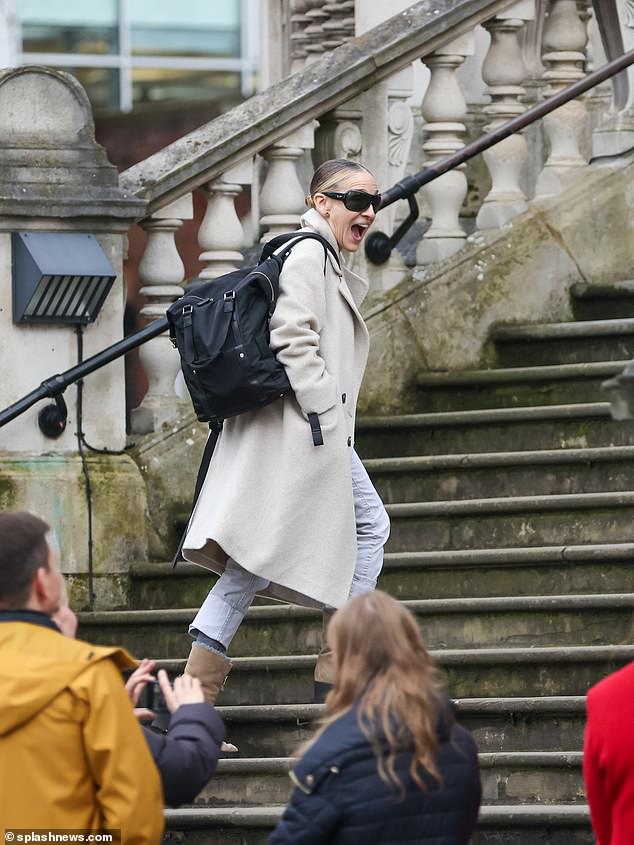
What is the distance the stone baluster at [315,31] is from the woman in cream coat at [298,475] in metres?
5.55

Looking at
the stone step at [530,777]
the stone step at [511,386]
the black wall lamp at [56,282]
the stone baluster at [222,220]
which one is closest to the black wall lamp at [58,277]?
the black wall lamp at [56,282]

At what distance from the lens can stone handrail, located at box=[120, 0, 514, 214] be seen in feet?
30.7

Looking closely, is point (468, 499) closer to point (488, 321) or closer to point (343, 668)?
point (488, 321)

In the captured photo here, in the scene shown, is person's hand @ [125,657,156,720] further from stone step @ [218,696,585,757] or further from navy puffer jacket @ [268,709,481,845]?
stone step @ [218,696,585,757]

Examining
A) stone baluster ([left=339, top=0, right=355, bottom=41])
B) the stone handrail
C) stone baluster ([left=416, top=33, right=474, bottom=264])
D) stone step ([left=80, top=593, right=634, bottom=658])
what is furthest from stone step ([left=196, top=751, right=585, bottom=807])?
stone baluster ([left=339, top=0, right=355, bottom=41])

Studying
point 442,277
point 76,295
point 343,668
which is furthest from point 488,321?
point 343,668

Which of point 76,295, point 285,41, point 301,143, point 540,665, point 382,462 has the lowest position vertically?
point 540,665

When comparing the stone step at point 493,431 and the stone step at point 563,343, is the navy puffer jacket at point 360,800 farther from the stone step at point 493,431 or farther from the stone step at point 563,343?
the stone step at point 563,343

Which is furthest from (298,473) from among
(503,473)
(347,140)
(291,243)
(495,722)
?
(347,140)

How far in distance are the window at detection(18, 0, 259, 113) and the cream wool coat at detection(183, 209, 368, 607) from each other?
571cm

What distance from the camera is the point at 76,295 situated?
906cm

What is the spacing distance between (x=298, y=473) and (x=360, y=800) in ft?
8.49

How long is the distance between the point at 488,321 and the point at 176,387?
136cm

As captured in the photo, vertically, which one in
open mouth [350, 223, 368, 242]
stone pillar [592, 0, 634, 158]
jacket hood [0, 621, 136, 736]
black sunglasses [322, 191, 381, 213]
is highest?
stone pillar [592, 0, 634, 158]
